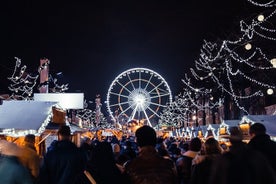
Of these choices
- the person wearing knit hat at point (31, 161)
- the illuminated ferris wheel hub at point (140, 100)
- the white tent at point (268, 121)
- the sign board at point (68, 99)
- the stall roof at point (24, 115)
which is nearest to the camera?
the person wearing knit hat at point (31, 161)

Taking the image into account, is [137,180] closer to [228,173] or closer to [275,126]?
[228,173]

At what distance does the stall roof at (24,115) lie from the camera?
42.8ft

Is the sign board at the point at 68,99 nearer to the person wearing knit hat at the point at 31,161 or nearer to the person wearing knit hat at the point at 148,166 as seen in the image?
the person wearing knit hat at the point at 31,161

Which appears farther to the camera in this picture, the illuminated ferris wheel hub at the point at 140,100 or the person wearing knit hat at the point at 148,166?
the illuminated ferris wheel hub at the point at 140,100

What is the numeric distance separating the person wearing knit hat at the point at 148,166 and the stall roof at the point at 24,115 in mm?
8913

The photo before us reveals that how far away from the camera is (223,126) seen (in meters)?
24.3

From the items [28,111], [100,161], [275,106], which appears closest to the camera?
[100,161]

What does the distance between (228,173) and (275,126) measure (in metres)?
13.6

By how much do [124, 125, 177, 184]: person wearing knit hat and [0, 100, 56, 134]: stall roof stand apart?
29.2 ft

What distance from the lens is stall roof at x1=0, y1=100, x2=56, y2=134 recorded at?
42.8 feet

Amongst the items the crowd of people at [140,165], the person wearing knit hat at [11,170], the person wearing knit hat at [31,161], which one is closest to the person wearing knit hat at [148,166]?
the crowd of people at [140,165]

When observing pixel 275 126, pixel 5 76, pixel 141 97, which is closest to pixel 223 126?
pixel 275 126

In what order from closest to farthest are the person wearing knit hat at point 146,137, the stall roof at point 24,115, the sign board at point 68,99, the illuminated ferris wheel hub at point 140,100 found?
the person wearing knit hat at point 146,137, the stall roof at point 24,115, the sign board at point 68,99, the illuminated ferris wheel hub at point 140,100

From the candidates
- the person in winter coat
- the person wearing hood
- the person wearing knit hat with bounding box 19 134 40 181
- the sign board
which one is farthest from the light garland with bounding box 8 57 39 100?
the person wearing hood
